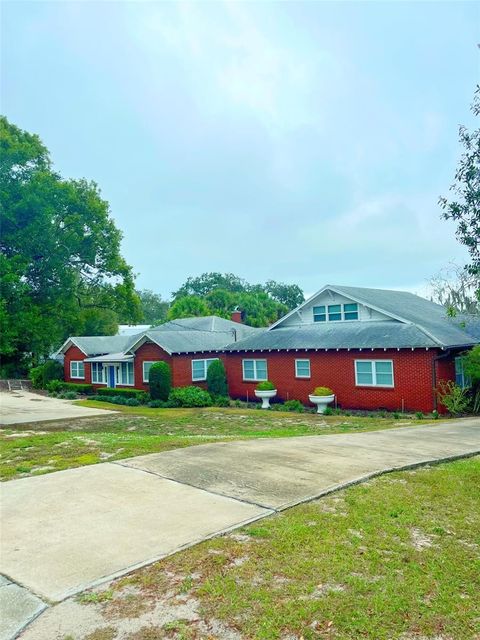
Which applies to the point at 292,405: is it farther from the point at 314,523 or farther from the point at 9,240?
the point at 314,523

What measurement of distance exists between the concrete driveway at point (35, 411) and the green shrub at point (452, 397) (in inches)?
550

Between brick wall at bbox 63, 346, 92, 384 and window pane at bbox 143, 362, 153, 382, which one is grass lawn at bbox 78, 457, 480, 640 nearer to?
window pane at bbox 143, 362, 153, 382

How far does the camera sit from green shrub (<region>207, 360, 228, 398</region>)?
26891mm

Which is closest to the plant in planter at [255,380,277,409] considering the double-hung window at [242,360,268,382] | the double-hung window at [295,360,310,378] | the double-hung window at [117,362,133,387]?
the double-hung window at [242,360,268,382]

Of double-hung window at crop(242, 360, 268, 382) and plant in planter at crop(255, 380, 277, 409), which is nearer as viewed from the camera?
plant in planter at crop(255, 380, 277, 409)

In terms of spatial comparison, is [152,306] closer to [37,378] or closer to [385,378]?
[37,378]

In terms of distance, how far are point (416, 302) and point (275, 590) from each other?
86.5ft

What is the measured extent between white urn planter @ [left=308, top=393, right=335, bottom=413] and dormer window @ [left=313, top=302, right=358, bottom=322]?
408cm

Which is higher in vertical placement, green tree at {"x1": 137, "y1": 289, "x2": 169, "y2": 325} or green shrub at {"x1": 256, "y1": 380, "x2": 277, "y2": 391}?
green tree at {"x1": 137, "y1": 289, "x2": 169, "y2": 325}

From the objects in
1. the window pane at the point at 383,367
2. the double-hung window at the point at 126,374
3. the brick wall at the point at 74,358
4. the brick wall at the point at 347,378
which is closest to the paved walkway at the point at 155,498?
the brick wall at the point at 347,378

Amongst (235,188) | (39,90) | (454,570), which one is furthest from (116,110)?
(454,570)

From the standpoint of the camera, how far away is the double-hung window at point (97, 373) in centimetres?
3532

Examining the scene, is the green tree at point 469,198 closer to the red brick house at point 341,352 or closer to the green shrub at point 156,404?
the red brick house at point 341,352

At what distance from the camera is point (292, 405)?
76.1 feet
